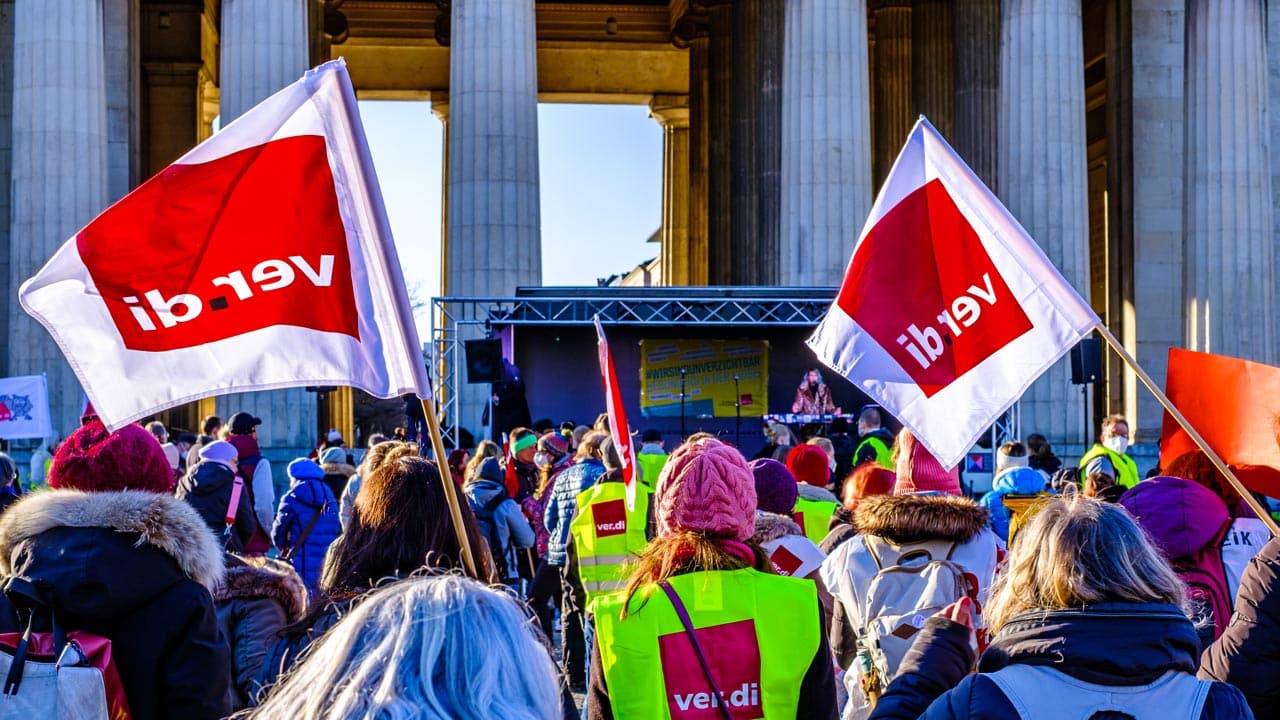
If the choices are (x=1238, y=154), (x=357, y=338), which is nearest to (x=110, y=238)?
(x=357, y=338)

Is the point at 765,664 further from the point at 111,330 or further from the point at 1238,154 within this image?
the point at 1238,154

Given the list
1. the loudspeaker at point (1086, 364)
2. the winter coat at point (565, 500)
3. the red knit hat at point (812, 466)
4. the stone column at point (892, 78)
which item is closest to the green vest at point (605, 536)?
the winter coat at point (565, 500)

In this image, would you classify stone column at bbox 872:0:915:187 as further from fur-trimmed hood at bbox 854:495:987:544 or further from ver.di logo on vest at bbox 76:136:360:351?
ver.di logo on vest at bbox 76:136:360:351

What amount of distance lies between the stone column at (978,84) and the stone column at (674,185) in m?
9.65

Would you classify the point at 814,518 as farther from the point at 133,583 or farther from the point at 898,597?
the point at 133,583

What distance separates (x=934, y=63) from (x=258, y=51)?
15.4m

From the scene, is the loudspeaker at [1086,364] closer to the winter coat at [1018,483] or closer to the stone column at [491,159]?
the stone column at [491,159]

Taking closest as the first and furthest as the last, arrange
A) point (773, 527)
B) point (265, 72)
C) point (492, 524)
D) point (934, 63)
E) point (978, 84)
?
point (773, 527)
point (492, 524)
point (265, 72)
point (978, 84)
point (934, 63)

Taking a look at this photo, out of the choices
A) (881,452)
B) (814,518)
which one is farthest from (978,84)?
(814,518)

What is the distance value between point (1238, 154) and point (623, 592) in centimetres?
2792

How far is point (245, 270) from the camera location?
5512mm

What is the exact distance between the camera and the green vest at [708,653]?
14.7 ft

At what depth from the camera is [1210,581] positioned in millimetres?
6426

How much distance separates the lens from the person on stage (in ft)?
89.1
